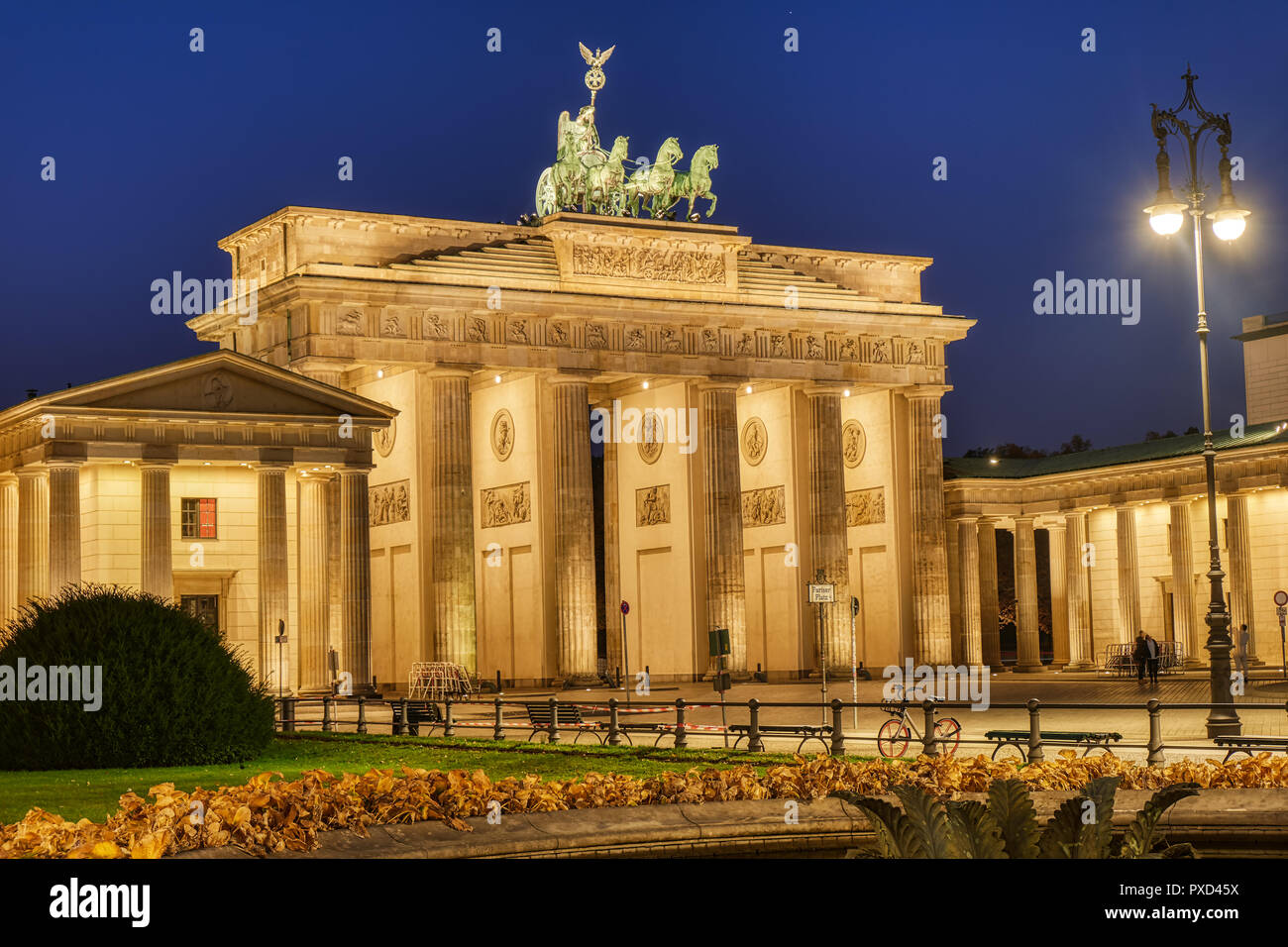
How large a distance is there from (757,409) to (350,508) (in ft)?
90.1

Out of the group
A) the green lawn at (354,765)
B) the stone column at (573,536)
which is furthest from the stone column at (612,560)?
the green lawn at (354,765)

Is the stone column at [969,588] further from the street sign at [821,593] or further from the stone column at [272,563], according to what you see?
the street sign at [821,593]

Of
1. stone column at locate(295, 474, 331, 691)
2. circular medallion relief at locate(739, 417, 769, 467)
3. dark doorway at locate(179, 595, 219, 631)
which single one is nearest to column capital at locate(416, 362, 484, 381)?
stone column at locate(295, 474, 331, 691)

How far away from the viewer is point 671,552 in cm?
7456

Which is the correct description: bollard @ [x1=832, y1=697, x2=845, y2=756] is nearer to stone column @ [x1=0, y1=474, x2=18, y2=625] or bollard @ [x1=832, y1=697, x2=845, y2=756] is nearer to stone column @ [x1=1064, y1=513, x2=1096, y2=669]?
stone column @ [x1=0, y1=474, x2=18, y2=625]

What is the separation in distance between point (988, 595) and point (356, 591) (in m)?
37.0

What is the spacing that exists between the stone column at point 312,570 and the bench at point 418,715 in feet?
55.5

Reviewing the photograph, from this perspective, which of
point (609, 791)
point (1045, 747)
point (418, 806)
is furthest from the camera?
point (1045, 747)

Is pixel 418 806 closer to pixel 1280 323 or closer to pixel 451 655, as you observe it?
pixel 451 655

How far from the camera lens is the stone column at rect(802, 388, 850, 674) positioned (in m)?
75.2

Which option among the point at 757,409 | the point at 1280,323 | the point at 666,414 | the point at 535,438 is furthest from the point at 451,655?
the point at 1280,323

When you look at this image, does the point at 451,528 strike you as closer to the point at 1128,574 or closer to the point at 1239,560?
the point at 1128,574

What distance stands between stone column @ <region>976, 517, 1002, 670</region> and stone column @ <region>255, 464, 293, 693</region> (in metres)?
39.0

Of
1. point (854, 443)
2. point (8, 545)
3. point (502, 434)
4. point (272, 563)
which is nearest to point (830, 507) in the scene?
point (854, 443)
